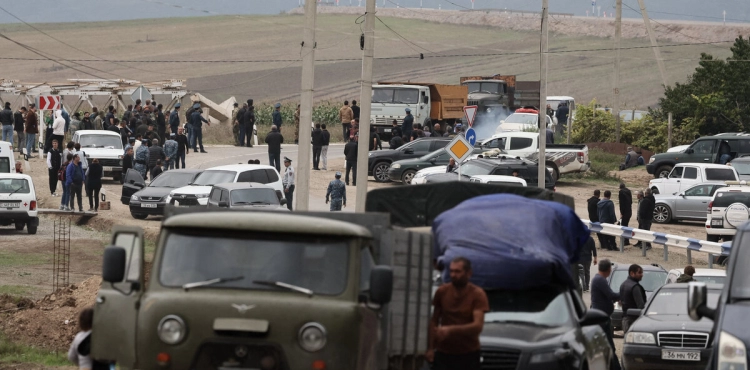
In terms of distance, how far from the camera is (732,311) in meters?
9.09

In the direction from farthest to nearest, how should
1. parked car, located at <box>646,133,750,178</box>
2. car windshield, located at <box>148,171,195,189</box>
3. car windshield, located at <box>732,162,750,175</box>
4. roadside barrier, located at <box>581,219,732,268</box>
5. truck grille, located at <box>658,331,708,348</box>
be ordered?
parked car, located at <box>646,133,750,178</box>, car windshield, located at <box>732,162,750,175</box>, car windshield, located at <box>148,171,195,189</box>, roadside barrier, located at <box>581,219,732,268</box>, truck grille, located at <box>658,331,708,348</box>

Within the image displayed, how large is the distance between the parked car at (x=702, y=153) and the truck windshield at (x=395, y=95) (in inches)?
420

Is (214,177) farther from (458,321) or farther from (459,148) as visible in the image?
(458,321)

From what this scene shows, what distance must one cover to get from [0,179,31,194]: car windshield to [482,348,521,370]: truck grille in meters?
22.3

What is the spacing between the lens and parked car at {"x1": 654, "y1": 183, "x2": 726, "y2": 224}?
35250 millimetres

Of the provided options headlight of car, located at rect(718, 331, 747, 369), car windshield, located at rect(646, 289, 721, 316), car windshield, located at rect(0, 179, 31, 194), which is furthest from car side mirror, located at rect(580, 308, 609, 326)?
car windshield, located at rect(0, 179, 31, 194)

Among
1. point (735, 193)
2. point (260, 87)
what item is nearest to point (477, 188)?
point (735, 193)

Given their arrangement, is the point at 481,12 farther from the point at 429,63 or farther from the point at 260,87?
the point at 260,87

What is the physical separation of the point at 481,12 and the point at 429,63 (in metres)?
38.8

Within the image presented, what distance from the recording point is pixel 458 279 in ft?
31.4

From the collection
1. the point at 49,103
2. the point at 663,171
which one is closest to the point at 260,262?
the point at 49,103

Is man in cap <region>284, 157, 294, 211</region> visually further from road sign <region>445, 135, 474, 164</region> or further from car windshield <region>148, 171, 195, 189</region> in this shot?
road sign <region>445, 135, 474, 164</region>

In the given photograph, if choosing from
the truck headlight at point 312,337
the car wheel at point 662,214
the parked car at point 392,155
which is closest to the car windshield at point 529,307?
the truck headlight at point 312,337

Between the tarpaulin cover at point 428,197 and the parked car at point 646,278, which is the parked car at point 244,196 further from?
the tarpaulin cover at point 428,197
